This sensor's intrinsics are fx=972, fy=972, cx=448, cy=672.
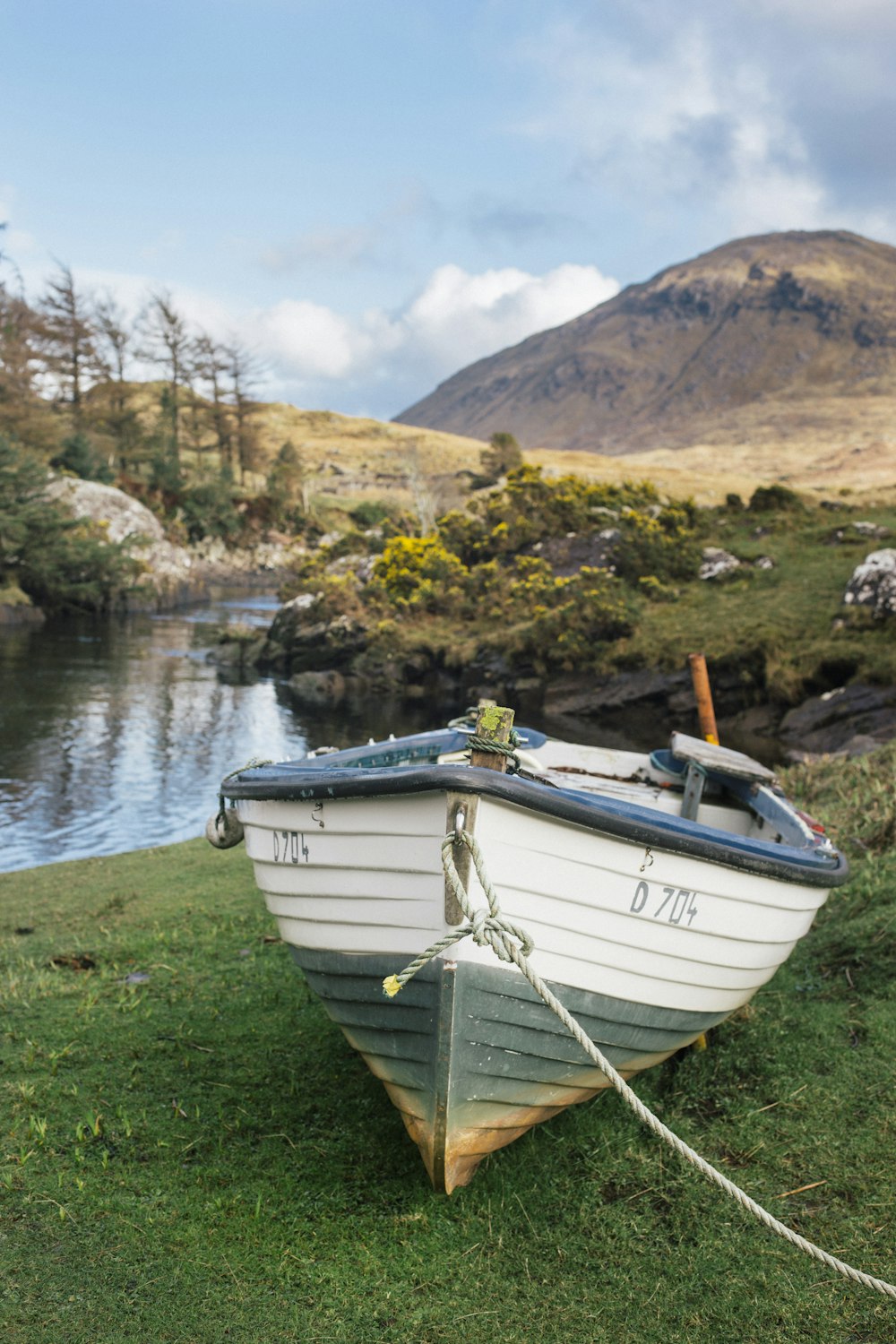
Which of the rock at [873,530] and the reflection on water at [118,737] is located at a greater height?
the rock at [873,530]

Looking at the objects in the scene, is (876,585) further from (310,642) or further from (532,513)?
(310,642)

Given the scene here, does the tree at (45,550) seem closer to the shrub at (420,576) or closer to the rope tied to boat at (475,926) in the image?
the shrub at (420,576)

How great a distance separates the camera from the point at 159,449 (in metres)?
59.6

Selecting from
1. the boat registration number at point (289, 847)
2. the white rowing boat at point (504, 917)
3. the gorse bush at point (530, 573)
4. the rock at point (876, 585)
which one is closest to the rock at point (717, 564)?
the gorse bush at point (530, 573)

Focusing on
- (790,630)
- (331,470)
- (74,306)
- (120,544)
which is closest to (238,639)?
(120,544)

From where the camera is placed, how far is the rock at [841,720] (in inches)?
656

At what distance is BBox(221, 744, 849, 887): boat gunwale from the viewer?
348cm

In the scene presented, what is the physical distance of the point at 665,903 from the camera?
4086 millimetres

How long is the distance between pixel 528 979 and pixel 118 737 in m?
16.4

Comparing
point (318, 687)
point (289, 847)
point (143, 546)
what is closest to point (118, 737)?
point (318, 687)

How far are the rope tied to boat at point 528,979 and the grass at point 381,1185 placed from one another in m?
0.46

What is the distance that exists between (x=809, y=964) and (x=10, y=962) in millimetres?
5536

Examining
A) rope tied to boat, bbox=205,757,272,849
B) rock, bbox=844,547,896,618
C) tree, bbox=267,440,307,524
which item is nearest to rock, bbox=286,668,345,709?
rock, bbox=844,547,896,618

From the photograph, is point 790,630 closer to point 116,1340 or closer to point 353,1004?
point 353,1004
